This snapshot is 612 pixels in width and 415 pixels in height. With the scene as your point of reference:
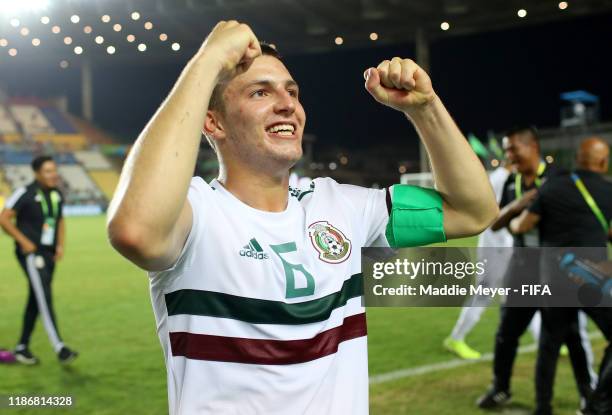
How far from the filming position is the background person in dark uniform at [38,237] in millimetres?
5832

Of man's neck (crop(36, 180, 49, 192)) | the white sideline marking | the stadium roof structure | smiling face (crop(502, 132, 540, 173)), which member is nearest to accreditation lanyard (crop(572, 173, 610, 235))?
smiling face (crop(502, 132, 540, 173))

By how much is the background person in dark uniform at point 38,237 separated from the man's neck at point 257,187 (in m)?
4.60

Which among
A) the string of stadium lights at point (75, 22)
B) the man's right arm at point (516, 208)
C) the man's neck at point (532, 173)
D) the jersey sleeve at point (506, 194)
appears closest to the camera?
the man's right arm at point (516, 208)

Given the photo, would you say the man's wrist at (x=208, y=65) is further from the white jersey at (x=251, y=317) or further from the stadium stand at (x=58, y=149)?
the stadium stand at (x=58, y=149)

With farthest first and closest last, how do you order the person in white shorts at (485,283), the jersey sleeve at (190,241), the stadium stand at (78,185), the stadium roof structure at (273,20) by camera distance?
1. the stadium stand at (78,185)
2. the stadium roof structure at (273,20)
3. the person in white shorts at (485,283)
4. the jersey sleeve at (190,241)

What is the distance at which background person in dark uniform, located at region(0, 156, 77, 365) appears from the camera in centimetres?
583

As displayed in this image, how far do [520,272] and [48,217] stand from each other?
427cm

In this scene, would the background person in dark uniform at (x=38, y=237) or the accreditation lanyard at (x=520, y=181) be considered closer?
the accreditation lanyard at (x=520, y=181)

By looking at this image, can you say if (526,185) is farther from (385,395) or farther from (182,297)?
(182,297)

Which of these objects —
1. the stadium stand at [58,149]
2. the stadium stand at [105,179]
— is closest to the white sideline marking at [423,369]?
the stadium stand at [58,149]

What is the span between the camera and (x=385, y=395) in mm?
4605

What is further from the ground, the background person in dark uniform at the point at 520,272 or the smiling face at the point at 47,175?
the smiling face at the point at 47,175

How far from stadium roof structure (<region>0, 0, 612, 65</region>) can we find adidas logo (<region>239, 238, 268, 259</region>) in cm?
3113

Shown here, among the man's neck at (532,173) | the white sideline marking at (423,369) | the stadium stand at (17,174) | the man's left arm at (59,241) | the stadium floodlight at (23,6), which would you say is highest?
the stadium floodlight at (23,6)
